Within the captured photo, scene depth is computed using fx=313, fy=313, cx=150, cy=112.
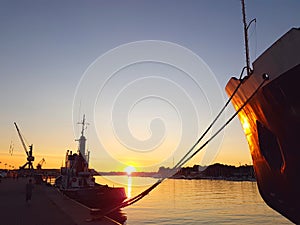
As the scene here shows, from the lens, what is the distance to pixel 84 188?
35.6 metres

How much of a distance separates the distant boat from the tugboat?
1989cm


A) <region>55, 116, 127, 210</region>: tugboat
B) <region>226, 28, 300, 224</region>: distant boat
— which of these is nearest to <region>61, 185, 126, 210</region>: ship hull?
<region>55, 116, 127, 210</region>: tugboat

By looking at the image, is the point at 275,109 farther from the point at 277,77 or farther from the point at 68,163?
the point at 68,163

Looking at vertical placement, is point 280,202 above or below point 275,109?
below

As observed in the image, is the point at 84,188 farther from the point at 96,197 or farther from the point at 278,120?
the point at 278,120

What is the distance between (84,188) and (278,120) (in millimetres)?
30201

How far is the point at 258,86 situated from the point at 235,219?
79.5ft

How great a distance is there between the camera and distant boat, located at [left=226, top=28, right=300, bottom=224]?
8125 mm

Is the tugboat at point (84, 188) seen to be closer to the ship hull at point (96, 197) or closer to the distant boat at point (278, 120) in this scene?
the ship hull at point (96, 197)

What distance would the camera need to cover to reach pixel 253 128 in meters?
10.9

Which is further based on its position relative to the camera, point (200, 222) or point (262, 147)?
point (200, 222)

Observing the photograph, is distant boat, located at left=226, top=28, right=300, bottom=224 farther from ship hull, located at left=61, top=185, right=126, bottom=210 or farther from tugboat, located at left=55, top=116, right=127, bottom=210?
ship hull, located at left=61, top=185, right=126, bottom=210

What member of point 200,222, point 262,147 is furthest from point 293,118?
point 200,222

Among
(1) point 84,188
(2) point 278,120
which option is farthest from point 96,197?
(2) point 278,120
